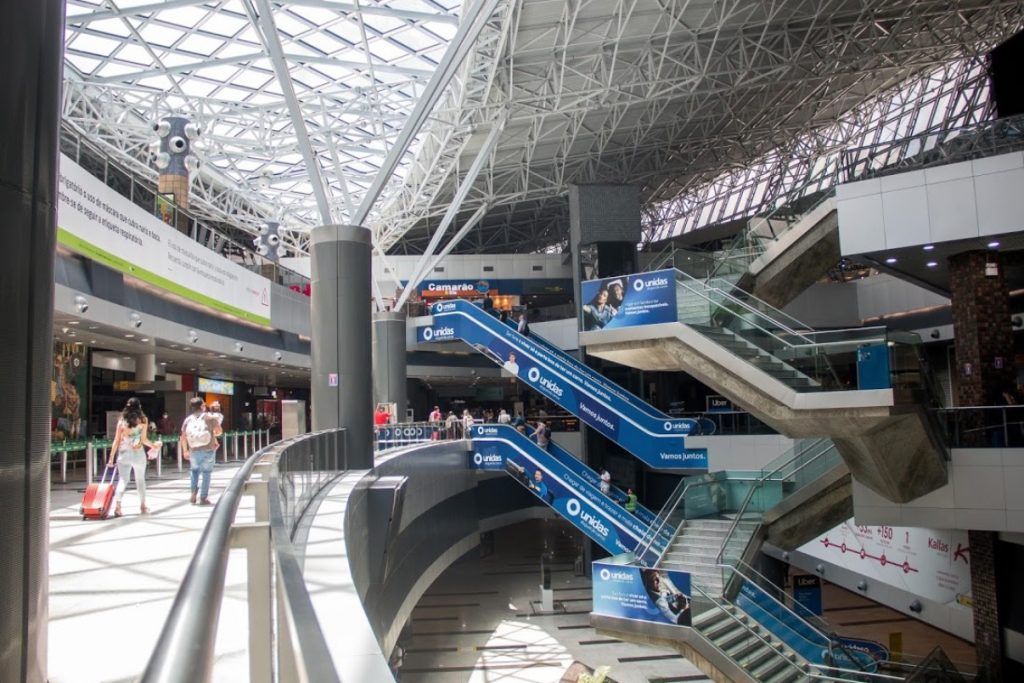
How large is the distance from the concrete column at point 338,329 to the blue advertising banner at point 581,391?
17669mm

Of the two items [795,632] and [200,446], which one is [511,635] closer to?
[795,632]

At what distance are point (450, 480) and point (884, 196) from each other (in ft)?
53.0

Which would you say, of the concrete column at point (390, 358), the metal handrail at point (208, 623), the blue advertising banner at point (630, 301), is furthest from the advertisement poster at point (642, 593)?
the concrete column at point (390, 358)

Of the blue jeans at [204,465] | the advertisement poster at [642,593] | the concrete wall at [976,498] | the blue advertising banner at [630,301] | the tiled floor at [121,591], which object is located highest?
the blue advertising banner at [630,301]

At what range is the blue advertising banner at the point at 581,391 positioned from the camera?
29547mm

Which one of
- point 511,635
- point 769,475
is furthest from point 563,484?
point 769,475

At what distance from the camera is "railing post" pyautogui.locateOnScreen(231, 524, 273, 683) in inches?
108

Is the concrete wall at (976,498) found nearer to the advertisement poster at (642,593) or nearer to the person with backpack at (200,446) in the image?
the advertisement poster at (642,593)

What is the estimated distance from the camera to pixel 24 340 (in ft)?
9.24

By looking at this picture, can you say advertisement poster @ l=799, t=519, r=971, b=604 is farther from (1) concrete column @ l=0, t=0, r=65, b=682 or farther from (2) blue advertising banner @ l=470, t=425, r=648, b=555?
(1) concrete column @ l=0, t=0, r=65, b=682

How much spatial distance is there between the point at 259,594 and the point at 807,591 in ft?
71.5

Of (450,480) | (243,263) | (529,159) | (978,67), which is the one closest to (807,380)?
(450,480)

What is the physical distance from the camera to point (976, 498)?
1773 cm

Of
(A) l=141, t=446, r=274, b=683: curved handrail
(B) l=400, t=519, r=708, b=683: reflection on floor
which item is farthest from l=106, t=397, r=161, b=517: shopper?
(B) l=400, t=519, r=708, b=683: reflection on floor
